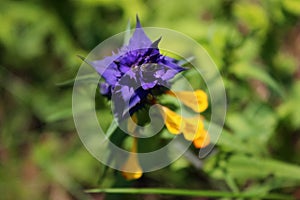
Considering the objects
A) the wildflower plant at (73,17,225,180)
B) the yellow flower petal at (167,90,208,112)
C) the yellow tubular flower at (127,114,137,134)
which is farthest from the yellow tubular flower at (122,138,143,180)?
the yellow flower petal at (167,90,208,112)

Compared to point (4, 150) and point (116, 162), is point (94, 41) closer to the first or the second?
point (4, 150)

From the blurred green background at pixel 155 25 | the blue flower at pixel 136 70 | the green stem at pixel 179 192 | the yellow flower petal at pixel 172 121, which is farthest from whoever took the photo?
the blurred green background at pixel 155 25

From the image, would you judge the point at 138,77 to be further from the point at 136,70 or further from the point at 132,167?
the point at 132,167

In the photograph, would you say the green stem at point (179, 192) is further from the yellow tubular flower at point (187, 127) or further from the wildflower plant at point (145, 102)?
the yellow tubular flower at point (187, 127)

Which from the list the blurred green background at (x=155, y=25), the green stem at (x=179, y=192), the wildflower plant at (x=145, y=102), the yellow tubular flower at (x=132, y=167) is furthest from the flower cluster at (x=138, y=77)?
the blurred green background at (x=155, y=25)

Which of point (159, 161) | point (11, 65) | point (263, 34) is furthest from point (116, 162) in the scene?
point (11, 65)

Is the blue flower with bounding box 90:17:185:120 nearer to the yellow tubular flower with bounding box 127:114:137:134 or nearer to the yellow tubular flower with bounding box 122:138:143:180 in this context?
the yellow tubular flower with bounding box 127:114:137:134

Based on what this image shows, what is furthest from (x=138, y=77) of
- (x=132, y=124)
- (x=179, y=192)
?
(x=179, y=192)
